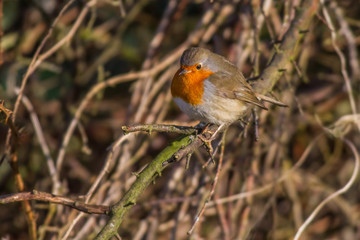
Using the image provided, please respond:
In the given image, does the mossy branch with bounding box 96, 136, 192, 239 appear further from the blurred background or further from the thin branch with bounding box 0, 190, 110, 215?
the blurred background

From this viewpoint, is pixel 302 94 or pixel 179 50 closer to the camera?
pixel 179 50

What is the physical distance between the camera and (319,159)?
464 cm

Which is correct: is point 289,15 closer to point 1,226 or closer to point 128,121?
point 128,121

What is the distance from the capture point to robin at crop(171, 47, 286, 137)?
264 cm

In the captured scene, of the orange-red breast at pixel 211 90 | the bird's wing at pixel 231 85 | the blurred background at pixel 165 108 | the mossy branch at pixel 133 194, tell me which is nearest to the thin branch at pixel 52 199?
the mossy branch at pixel 133 194

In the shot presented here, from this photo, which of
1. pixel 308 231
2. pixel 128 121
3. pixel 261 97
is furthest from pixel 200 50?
pixel 308 231

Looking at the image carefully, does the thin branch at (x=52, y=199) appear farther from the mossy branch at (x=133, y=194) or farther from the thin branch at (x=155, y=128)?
the thin branch at (x=155, y=128)

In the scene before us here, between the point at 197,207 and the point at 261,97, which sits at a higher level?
the point at 261,97

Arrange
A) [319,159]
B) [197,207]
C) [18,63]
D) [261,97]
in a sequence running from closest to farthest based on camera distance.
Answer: [261,97], [197,207], [18,63], [319,159]

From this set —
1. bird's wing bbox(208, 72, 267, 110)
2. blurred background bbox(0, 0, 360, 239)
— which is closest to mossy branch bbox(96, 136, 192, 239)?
bird's wing bbox(208, 72, 267, 110)

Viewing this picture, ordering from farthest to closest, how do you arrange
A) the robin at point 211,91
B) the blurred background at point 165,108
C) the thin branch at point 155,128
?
the blurred background at point 165,108
the robin at point 211,91
the thin branch at point 155,128

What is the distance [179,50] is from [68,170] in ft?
5.99

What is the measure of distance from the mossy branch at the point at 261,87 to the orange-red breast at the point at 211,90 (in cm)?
13

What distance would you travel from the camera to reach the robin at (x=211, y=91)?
2.64m
